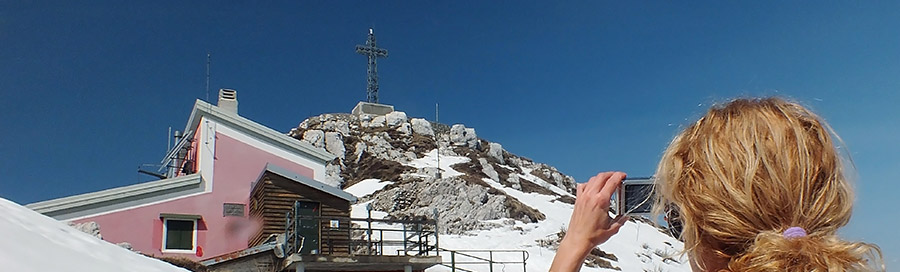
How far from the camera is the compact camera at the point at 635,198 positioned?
1.24m

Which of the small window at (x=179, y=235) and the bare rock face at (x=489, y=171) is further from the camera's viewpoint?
the bare rock face at (x=489, y=171)

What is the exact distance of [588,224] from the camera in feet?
3.77

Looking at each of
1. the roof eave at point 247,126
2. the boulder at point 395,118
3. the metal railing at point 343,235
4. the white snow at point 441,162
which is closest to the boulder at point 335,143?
the white snow at point 441,162

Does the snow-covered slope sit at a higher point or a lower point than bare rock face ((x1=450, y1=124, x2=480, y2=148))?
lower

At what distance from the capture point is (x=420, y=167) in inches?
1682

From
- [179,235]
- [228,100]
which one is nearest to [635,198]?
[179,235]

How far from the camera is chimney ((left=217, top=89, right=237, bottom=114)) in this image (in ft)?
70.8

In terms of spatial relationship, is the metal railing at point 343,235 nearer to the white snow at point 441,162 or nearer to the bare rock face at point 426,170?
the bare rock face at point 426,170

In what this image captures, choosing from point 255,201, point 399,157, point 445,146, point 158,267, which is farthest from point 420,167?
point 158,267

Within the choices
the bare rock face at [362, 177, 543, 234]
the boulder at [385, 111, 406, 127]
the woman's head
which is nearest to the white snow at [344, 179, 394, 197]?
the bare rock face at [362, 177, 543, 234]

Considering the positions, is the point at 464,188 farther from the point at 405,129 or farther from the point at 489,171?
the point at 405,129

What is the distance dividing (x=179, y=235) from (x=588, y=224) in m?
18.4

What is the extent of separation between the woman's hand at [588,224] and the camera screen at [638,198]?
0.08 metres

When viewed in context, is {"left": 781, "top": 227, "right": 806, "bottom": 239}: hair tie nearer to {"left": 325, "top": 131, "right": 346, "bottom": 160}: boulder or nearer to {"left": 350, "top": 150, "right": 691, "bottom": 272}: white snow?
{"left": 350, "top": 150, "right": 691, "bottom": 272}: white snow
